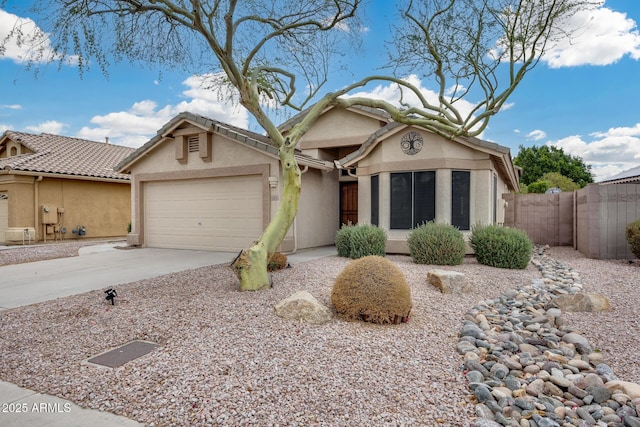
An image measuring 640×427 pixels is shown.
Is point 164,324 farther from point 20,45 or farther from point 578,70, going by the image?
point 578,70

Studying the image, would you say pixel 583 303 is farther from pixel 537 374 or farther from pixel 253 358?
pixel 253 358

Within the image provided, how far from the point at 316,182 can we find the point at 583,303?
9034 mm

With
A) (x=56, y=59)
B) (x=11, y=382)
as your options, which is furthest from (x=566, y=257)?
(x=56, y=59)

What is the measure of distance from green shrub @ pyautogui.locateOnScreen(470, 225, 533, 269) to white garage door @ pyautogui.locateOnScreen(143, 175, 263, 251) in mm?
6620

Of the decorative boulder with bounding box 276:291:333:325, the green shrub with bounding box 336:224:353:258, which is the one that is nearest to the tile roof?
the green shrub with bounding box 336:224:353:258

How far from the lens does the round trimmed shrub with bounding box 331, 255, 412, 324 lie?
4.82 metres

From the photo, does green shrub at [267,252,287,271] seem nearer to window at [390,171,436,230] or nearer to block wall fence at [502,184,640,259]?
window at [390,171,436,230]

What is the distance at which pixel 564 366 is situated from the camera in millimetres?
3928

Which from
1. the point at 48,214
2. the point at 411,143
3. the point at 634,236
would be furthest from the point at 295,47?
the point at 48,214

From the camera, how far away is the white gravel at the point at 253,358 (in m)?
3.00

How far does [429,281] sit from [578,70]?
12.3m

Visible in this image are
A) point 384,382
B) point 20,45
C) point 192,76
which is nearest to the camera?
point 384,382

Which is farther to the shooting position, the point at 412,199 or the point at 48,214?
the point at 48,214

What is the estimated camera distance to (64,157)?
1891 centimetres
